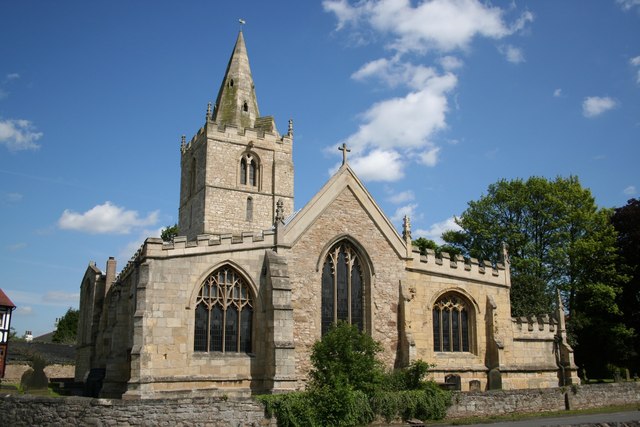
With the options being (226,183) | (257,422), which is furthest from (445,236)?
(257,422)

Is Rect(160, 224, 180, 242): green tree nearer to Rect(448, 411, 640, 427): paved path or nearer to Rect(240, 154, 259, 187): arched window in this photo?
Rect(240, 154, 259, 187): arched window

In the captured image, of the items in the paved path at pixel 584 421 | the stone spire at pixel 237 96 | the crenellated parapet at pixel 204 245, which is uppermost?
the stone spire at pixel 237 96

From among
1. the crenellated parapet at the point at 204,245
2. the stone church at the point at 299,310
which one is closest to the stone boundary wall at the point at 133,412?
the stone church at the point at 299,310

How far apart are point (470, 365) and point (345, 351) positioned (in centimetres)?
920

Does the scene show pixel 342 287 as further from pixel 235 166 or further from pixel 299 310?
pixel 235 166

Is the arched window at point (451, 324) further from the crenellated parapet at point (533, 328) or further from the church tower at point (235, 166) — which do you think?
the church tower at point (235, 166)

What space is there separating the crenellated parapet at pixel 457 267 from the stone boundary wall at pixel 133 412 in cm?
1176

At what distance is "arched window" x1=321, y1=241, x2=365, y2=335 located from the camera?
24.8 meters

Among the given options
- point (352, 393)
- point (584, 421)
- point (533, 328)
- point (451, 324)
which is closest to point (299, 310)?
point (352, 393)

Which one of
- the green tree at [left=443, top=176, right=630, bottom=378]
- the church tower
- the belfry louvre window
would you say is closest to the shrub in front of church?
the belfry louvre window

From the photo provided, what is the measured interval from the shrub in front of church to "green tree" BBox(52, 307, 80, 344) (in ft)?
199

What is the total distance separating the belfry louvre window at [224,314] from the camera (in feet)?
73.8

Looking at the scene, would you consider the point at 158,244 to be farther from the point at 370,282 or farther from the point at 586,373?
the point at 586,373

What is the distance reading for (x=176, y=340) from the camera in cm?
2161
